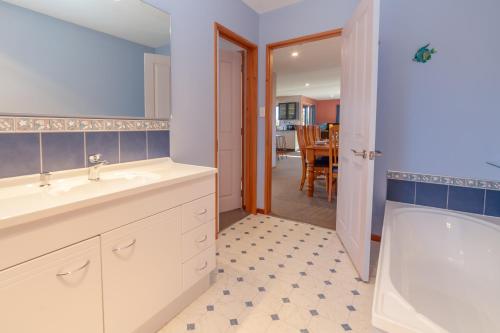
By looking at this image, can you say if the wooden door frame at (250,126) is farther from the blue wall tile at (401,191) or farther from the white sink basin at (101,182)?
the white sink basin at (101,182)

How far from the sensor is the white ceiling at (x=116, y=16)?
1309 millimetres

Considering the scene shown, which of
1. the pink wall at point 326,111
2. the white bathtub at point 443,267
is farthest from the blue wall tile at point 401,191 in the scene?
the pink wall at point 326,111

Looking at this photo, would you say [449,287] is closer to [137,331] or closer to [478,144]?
[478,144]

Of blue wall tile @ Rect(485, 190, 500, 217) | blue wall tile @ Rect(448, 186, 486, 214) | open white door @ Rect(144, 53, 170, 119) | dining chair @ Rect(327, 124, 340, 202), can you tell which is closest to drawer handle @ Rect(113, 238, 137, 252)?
open white door @ Rect(144, 53, 170, 119)

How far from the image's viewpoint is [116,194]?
3.54ft

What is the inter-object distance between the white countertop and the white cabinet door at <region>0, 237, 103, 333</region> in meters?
0.16

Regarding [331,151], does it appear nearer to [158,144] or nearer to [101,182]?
[158,144]

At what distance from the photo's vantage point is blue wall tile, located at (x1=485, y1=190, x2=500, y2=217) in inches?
74.9

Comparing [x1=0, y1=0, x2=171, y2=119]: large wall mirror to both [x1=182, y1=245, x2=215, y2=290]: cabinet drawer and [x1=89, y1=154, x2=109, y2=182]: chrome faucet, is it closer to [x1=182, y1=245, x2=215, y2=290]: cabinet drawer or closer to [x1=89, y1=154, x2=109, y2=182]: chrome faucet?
[x1=89, y1=154, x2=109, y2=182]: chrome faucet

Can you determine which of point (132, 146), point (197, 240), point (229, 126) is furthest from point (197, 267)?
point (229, 126)

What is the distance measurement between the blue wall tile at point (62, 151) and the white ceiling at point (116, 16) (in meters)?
0.59

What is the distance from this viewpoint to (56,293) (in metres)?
0.92

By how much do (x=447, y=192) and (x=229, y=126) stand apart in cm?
222

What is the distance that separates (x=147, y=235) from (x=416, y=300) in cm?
145
